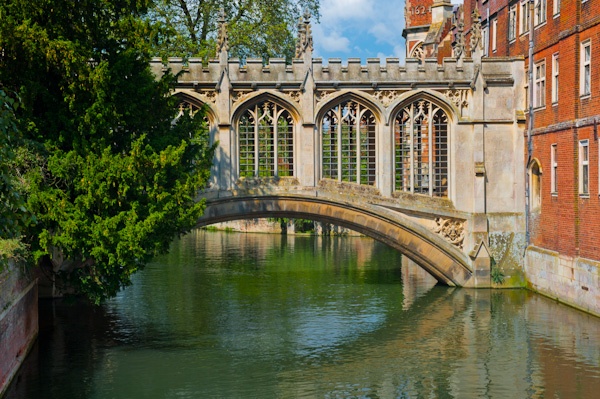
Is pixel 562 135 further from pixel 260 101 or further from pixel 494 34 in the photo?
pixel 260 101

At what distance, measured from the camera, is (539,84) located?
24344mm

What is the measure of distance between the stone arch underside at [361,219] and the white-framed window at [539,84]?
4798 millimetres

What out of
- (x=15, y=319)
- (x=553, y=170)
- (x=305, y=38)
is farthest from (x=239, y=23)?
(x=15, y=319)

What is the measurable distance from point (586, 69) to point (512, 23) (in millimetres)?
5433

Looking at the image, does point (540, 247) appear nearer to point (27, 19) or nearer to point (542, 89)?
point (542, 89)

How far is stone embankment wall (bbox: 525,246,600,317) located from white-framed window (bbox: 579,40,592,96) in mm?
4182

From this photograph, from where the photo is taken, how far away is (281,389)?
15672mm

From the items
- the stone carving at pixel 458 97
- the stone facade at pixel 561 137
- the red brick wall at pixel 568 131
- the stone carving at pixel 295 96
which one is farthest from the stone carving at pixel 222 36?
the red brick wall at pixel 568 131

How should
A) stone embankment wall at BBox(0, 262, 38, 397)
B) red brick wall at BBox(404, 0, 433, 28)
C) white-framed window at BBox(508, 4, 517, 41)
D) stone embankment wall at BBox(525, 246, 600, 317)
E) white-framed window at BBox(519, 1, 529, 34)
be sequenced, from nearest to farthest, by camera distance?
stone embankment wall at BBox(0, 262, 38, 397) → stone embankment wall at BBox(525, 246, 600, 317) → white-framed window at BBox(519, 1, 529, 34) → white-framed window at BBox(508, 4, 517, 41) → red brick wall at BBox(404, 0, 433, 28)

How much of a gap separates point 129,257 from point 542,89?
42.7 ft

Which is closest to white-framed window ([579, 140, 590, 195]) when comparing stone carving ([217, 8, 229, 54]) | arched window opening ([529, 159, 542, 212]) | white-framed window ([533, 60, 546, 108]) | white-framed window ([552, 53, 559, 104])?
white-framed window ([552, 53, 559, 104])

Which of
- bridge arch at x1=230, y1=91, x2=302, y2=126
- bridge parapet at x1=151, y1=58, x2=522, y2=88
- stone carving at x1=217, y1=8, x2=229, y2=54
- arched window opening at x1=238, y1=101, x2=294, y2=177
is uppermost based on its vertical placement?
stone carving at x1=217, y1=8, x2=229, y2=54

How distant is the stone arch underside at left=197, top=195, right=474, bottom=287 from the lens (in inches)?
962

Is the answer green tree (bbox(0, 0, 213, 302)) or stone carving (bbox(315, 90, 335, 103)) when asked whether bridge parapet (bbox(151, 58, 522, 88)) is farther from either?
green tree (bbox(0, 0, 213, 302))
